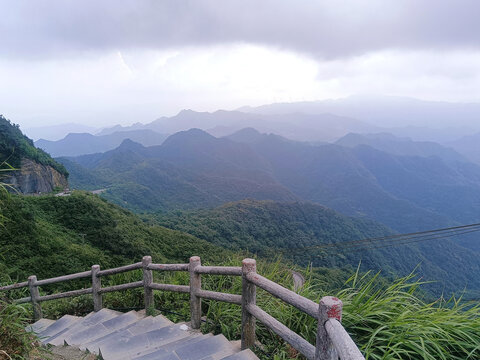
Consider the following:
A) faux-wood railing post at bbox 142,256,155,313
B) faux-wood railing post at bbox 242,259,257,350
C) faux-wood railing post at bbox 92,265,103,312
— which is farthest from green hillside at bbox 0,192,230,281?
faux-wood railing post at bbox 242,259,257,350

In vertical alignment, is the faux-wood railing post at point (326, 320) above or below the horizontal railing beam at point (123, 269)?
above

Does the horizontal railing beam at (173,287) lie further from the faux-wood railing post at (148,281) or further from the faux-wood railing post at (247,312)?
the faux-wood railing post at (247,312)

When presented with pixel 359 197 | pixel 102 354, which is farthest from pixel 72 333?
pixel 359 197

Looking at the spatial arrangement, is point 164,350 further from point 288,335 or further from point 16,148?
point 16,148

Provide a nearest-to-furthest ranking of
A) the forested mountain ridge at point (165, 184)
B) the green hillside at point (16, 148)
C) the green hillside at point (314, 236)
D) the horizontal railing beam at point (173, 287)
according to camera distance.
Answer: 1. the horizontal railing beam at point (173, 287)
2. the green hillside at point (16, 148)
3. the green hillside at point (314, 236)
4. the forested mountain ridge at point (165, 184)

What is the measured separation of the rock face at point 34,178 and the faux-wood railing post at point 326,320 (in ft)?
147

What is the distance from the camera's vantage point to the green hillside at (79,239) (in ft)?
68.0

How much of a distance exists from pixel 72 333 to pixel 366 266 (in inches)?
2167

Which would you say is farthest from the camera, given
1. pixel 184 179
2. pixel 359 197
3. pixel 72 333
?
pixel 359 197

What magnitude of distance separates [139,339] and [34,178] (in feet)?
152

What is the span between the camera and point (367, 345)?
2.01 meters

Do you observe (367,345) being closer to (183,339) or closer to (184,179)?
(183,339)

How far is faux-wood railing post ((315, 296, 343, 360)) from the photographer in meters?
1.63

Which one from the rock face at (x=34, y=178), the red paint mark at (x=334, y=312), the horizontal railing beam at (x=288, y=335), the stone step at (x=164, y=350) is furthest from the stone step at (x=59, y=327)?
the rock face at (x=34, y=178)
